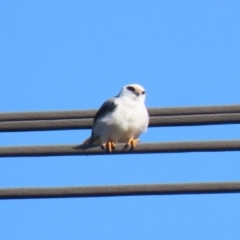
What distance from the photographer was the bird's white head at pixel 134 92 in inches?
461

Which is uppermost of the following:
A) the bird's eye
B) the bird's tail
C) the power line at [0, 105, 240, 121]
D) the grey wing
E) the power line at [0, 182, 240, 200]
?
the bird's eye

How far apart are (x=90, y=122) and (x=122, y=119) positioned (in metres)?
1.91

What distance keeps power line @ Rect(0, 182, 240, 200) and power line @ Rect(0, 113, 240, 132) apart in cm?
52

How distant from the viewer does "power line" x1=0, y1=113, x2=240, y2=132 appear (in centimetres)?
922

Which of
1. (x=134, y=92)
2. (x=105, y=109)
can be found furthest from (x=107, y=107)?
(x=134, y=92)

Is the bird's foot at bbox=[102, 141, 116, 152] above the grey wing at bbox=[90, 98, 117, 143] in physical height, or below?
below

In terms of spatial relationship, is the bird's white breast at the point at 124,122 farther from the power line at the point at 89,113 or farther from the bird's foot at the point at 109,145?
the power line at the point at 89,113

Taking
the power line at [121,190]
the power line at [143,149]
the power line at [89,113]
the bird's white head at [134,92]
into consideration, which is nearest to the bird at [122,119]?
the bird's white head at [134,92]

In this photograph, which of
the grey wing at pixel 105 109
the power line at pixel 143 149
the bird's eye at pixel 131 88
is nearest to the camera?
the power line at pixel 143 149

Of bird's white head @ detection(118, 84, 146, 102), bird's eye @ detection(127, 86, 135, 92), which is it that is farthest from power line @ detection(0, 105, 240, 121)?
bird's eye @ detection(127, 86, 135, 92)

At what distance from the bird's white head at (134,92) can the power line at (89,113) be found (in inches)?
82.1

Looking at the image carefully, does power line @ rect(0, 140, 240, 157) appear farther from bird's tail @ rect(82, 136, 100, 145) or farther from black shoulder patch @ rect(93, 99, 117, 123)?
black shoulder patch @ rect(93, 99, 117, 123)

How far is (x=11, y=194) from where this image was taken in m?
9.18

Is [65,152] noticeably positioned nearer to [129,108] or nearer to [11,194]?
[11,194]
